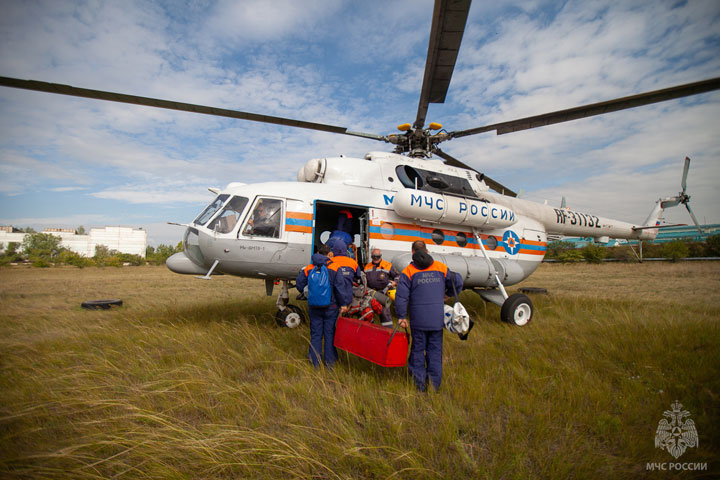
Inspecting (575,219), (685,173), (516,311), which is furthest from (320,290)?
(685,173)

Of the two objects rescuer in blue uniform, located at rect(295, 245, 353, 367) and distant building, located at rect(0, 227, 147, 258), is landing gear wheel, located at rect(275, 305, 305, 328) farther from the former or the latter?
distant building, located at rect(0, 227, 147, 258)

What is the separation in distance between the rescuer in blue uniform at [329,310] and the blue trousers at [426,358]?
1.18 m

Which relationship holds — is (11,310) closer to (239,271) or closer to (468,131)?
(239,271)

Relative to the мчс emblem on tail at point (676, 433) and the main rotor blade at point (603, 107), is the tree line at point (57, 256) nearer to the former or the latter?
the main rotor blade at point (603, 107)

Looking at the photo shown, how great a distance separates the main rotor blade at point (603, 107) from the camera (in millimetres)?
4629

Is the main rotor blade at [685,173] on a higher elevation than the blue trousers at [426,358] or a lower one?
higher

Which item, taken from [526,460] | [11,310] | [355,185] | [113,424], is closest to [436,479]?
[526,460]

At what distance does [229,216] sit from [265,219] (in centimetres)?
66

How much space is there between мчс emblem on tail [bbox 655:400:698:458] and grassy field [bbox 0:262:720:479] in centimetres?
6

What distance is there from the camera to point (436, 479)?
7.57ft

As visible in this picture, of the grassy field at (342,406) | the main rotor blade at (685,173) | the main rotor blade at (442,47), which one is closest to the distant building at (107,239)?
the grassy field at (342,406)

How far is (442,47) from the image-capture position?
15.5 ft

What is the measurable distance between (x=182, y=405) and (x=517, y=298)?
6420 mm

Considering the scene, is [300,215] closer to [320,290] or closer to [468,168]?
[320,290]
